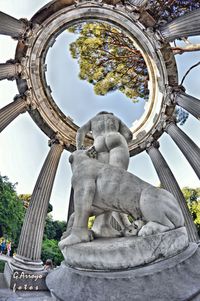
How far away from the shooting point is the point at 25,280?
33.8 feet

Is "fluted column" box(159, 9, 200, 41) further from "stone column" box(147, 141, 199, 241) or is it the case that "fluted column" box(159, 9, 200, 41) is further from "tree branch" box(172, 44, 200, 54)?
"stone column" box(147, 141, 199, 241)

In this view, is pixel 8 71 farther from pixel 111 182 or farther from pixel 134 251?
pixel 134 251

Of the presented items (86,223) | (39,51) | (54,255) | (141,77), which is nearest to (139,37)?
(141,77)

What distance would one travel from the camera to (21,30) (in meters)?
13.5

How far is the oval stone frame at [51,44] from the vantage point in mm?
14195

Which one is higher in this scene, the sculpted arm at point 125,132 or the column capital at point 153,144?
the column capital at point 153,144

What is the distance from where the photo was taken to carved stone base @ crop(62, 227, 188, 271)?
2793mm

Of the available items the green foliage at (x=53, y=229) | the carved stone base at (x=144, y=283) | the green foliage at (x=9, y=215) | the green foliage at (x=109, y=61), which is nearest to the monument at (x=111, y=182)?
the carved stone base at (x=144, y=283)

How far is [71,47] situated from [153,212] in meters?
18.9

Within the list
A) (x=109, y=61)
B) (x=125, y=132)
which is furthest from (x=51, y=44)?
(x=125, y=132)

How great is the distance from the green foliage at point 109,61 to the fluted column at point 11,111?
22.1 ft

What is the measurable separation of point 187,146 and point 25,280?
10218mm

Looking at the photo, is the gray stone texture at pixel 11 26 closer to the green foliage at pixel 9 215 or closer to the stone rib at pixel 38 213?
the stone rib at pixel 38 213

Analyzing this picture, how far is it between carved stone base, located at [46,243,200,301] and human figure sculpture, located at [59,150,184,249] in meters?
0.43
